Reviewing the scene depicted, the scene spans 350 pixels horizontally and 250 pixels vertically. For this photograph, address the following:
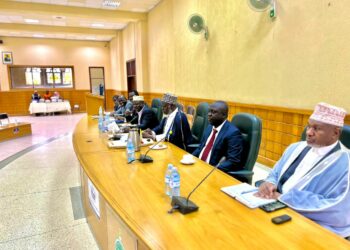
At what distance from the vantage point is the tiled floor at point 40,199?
2.34m

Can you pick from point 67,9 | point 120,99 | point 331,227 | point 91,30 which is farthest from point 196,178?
point 91,30

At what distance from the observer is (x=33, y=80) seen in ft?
40.7

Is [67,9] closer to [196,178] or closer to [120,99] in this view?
[120,99]

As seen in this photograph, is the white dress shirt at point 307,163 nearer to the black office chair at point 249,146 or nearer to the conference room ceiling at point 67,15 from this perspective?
the black office chair at point 249,146

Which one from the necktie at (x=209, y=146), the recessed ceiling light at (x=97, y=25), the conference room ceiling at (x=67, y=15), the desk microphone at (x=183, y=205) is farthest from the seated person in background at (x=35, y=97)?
the desk microphone at (x=183, y=205)

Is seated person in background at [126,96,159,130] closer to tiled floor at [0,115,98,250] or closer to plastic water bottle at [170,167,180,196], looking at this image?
tiled floor at [0,115,98,250]

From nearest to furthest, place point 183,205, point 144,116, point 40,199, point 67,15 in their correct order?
point 183,205, point 40,199, point 144,116, point 67,15

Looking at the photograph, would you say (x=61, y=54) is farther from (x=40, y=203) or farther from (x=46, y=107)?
(x=40, y=203)

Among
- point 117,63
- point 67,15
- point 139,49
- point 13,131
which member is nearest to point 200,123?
point 13,131

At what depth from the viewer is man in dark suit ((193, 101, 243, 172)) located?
2173 mm

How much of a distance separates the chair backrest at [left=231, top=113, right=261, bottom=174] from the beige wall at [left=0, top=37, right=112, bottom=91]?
1201cm

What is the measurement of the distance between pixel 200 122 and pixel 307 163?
1.97 m

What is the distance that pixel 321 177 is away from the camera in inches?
54.7

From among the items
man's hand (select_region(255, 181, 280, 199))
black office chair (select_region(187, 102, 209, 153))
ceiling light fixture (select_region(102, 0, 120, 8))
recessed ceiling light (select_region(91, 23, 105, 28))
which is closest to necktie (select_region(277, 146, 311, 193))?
man's hand (select_region(255, 181, 280, 199))
